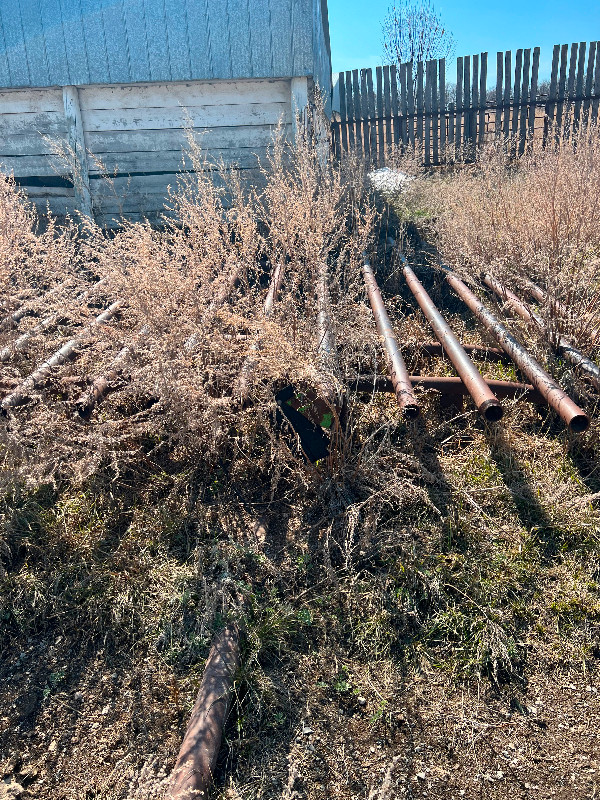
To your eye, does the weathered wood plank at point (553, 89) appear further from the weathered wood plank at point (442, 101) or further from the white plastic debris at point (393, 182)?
the white plastic debris at point (393, 182)

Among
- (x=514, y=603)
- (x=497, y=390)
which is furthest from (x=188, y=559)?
(x=497, y=390)

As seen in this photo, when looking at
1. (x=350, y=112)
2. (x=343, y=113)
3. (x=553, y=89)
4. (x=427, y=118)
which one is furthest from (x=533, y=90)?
(x=343, y=113)

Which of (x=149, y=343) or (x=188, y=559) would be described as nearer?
(x=188, y=559)

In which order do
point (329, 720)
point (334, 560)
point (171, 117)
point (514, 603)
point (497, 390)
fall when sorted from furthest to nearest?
1. point (171, 117)
2. point (497, 390)
3. point (334, 560)
4. point (514, 603)
5. point (329, 720)

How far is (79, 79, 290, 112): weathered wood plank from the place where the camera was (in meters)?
7.37

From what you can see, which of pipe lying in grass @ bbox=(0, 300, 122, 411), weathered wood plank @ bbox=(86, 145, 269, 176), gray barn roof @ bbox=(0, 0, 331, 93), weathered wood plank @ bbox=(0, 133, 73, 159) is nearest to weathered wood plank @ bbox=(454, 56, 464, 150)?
gray barn roof @ bbox=(0, 0, 331, 93)

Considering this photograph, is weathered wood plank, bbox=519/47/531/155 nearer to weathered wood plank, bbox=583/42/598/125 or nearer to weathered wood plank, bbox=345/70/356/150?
weathered wood plank, bbox=583/42/598/125

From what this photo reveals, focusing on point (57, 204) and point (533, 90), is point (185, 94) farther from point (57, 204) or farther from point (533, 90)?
point (533, 90)

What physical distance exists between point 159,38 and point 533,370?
21.3ft

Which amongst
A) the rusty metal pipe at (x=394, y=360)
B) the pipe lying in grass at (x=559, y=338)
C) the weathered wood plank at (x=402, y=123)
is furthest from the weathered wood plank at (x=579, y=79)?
the rusty metal pipe at (x=394, y=360)

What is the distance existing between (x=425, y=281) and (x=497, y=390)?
2.64 meters

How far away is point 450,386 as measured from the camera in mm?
3600

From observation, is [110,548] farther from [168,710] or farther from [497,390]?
[497,390]

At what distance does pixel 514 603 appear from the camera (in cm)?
272
